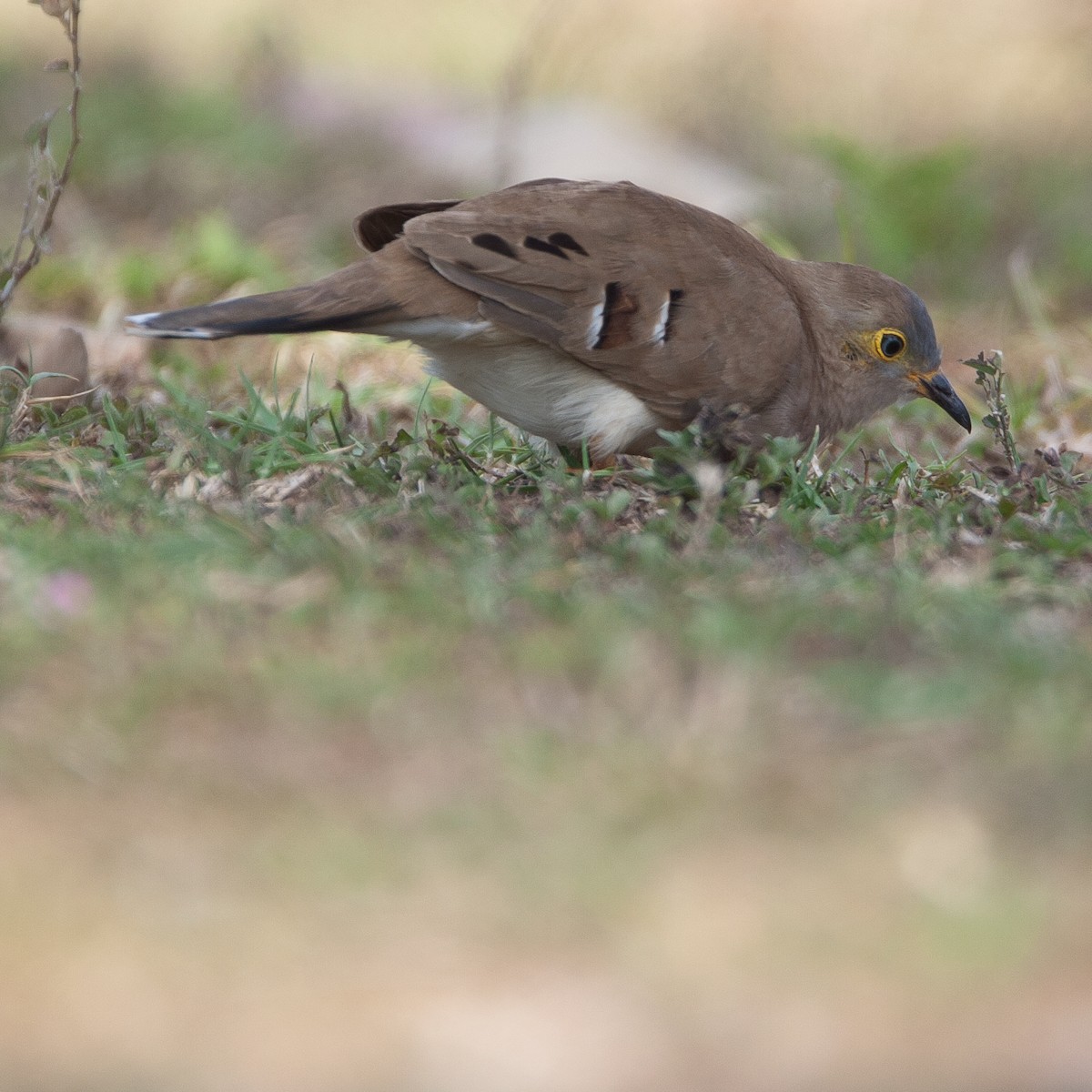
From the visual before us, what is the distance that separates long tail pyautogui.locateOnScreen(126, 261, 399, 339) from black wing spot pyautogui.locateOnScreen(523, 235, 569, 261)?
395 millimetres

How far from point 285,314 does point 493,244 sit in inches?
22.8

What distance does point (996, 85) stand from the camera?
494 inches

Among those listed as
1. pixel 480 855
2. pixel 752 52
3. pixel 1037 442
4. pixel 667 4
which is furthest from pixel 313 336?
pixel 667 4

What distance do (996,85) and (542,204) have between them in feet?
28.9

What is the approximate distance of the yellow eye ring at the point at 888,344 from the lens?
540 centimetres

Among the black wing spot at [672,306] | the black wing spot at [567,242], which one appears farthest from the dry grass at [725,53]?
the black wing spot at [567,242]

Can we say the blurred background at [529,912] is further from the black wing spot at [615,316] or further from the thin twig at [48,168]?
the thin twig at [48,168]

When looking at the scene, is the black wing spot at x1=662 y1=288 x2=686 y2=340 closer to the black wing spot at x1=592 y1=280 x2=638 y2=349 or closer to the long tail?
the black wing spot at x1=592 y1=280 x2=638 y2=349

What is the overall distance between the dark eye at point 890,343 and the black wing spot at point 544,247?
1.27 meters

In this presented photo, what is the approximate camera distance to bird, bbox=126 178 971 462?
14.9ft

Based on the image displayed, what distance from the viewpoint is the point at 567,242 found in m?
4.63

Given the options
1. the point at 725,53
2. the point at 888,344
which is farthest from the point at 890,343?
Answer: the point at 725,53

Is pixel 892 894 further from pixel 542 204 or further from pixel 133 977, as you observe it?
pixel 542 204

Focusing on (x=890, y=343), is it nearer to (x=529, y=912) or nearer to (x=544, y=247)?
(x=544, y=247)
